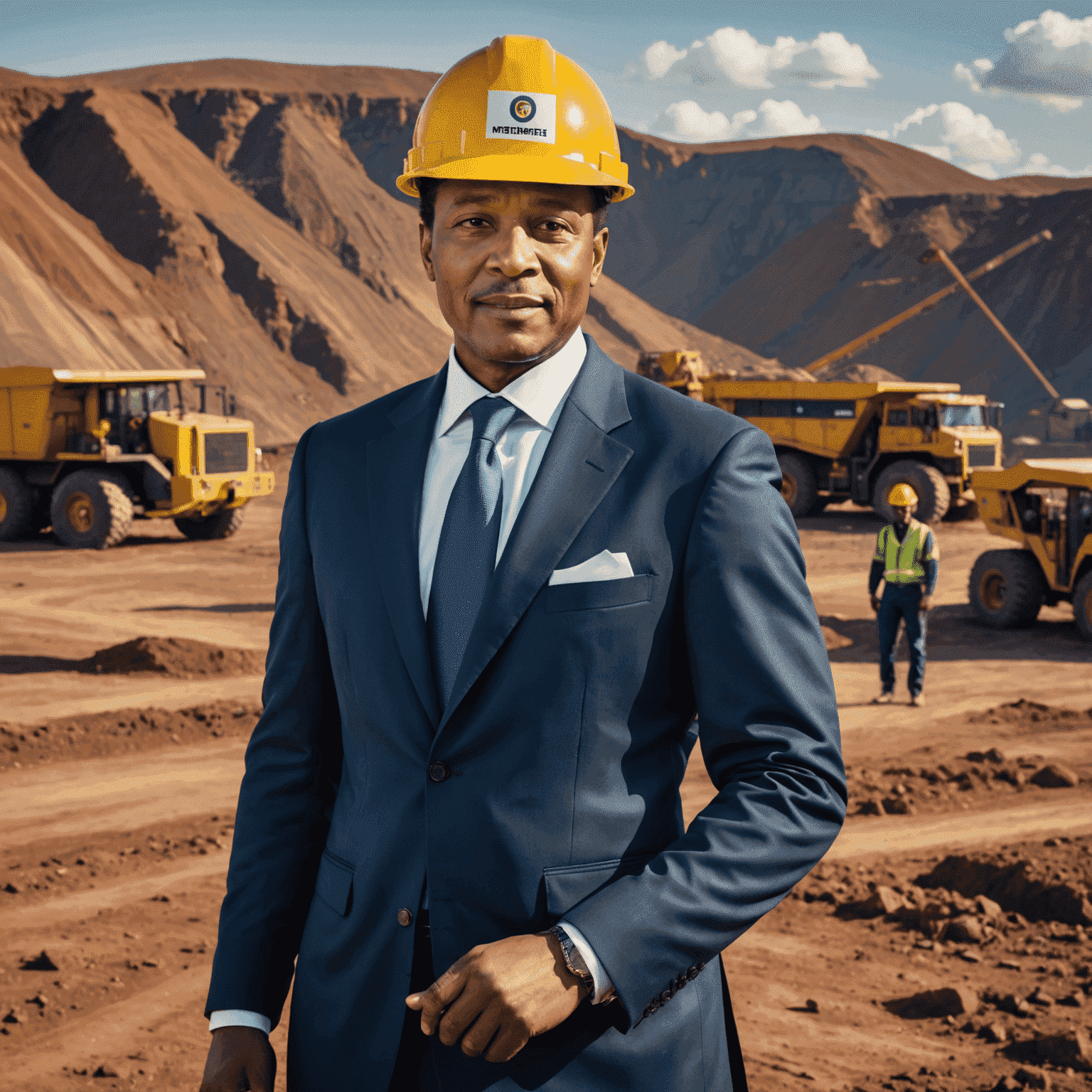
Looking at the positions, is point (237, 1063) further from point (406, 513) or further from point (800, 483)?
point (800, 483)

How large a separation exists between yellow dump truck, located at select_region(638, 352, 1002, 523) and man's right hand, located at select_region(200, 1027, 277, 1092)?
22.0 meters

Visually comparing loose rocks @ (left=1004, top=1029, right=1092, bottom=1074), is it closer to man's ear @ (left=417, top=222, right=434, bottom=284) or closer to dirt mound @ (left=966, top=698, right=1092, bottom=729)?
man's ear @ (left=417, top=222, right=434, bottom=284)

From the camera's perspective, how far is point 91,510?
20656 millimetres

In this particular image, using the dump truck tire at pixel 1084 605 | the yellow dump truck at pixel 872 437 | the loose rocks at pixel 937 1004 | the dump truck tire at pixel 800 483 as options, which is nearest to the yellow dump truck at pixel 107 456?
the yellow dump truck at pixel 872 437

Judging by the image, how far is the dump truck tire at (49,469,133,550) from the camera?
20.4m

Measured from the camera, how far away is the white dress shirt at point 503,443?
1.89 m

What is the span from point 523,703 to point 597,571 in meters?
0.21

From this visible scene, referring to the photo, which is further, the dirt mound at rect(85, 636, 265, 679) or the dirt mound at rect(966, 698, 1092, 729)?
the dirt mound at rect(85, 636, 265, 679)

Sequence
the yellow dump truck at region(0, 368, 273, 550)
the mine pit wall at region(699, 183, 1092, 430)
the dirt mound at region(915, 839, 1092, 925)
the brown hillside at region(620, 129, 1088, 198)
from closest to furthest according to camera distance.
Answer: the dirt mound at region(915, 839, 1092, 925) < the yellow dump truck at region(0, 368, 273, 550) < the mine pit wall at region(699, 183, 1092, 430) < the brown hillside at region(620, 129, 1088, 198)

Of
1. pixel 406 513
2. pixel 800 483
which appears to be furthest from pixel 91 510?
pixel 406 513

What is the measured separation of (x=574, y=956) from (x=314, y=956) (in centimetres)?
54

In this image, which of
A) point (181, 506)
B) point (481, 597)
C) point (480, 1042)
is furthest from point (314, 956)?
point (181, 506)

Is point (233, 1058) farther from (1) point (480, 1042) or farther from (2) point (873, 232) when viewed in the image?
(2) point (873, 232)

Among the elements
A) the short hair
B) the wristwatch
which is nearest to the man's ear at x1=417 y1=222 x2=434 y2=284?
the short hair
